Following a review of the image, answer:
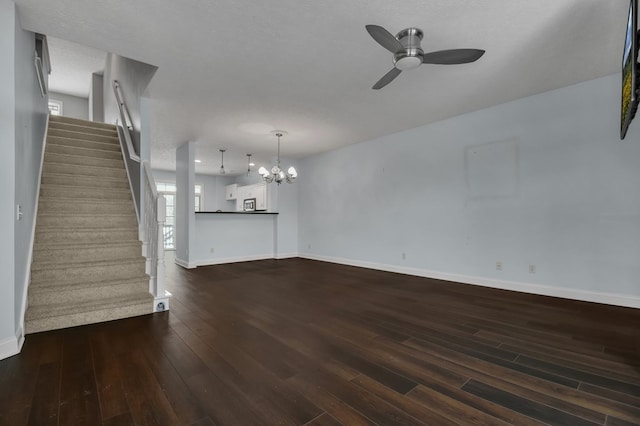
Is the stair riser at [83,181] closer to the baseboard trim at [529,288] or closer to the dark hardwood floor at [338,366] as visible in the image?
the dark hardwood floor at [338,366]

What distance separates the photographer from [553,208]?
12.1ft

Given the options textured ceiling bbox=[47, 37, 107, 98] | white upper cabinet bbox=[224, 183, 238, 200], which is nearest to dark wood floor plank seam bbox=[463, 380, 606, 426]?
textured ceiling bbox=[47, 37, 107, 98]

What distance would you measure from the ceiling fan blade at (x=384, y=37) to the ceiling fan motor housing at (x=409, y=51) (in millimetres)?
70

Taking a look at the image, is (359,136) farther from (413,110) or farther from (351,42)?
(351,42)

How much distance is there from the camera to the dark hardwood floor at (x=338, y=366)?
4.97 ft

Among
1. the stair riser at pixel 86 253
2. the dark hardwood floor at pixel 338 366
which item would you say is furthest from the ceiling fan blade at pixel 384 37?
the stair riser at pixel 86 253

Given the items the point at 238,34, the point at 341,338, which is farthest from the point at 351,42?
the point at 341,338

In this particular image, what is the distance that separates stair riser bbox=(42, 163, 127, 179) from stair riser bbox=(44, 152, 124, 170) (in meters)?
0.12

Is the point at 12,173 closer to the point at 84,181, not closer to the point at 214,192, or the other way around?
the point at 84,181

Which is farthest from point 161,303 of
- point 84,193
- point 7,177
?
point 84,193

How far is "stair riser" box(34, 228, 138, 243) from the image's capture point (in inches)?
125

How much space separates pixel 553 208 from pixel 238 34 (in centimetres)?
411

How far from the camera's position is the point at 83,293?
2.89 m

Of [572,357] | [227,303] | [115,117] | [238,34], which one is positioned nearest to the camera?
[572,357]
